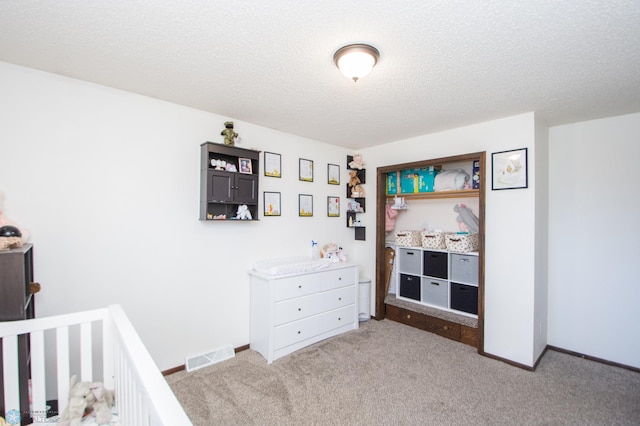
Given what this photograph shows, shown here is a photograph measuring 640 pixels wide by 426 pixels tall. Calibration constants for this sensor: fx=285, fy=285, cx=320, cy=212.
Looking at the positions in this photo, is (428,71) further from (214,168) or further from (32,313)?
(32,313)

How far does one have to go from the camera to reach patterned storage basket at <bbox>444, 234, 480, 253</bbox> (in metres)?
3.13

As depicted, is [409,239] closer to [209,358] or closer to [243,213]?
[243,213]

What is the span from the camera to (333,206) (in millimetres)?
3881

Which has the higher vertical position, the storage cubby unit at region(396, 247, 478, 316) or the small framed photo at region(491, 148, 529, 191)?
the small framed photo at region(491, 148, 529, 191)

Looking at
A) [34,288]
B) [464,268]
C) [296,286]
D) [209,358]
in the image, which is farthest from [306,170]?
[34,288]

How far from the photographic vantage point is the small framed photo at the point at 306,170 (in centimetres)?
348

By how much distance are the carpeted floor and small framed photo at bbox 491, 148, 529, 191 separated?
1.71 metres

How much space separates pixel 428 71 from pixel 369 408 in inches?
94.3

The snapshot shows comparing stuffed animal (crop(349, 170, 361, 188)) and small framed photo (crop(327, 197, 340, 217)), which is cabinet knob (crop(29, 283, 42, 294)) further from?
stuffed animal (crop(349, 170, 361, 188))

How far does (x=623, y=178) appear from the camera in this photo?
268cm

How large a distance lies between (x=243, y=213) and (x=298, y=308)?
1119 millimetres

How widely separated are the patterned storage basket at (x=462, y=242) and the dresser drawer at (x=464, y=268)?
0.24 ft

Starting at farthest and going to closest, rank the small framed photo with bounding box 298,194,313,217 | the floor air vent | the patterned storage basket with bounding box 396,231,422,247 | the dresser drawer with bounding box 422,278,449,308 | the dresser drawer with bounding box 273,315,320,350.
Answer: the patterned storage basket with bounding box 396,231,422,247
the small framed photo with bounding box 298,194,313,217
the dresser drawer with bounding box 422,278,449,308
the dresser drawer with bounding box 273,315,320,350
the floor air vent

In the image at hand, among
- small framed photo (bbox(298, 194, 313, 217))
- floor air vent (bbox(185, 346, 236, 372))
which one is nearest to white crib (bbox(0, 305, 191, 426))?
floor air vent (bbox(185, 346, 236, 372))
